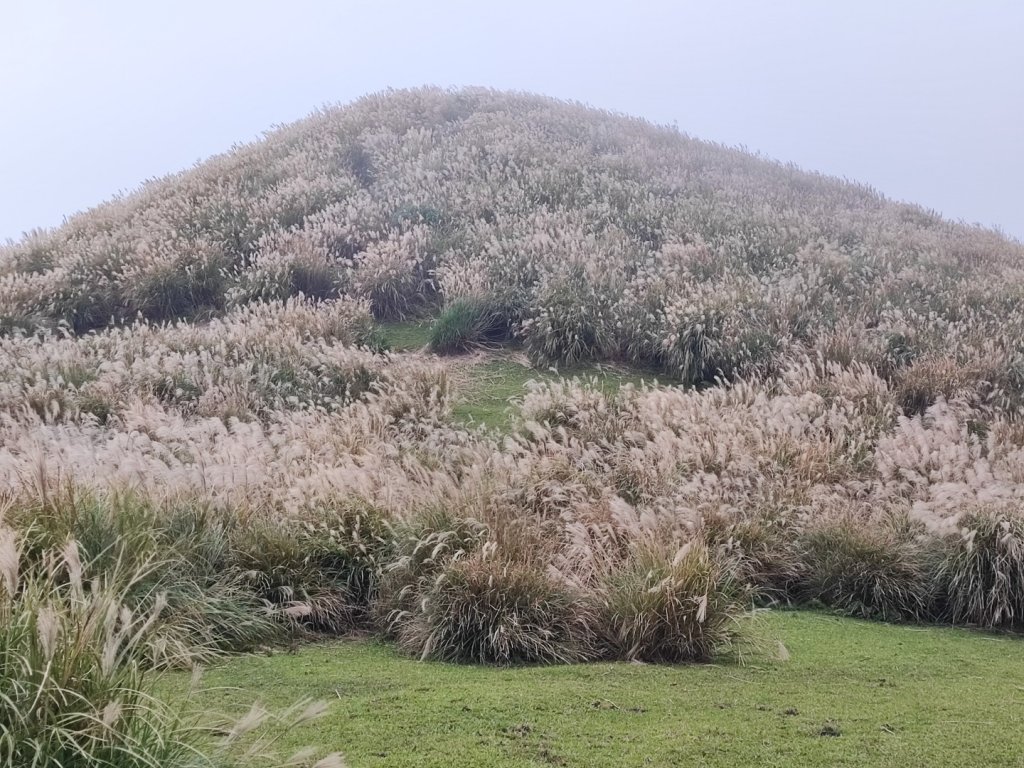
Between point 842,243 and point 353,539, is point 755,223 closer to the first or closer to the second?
point 842,243

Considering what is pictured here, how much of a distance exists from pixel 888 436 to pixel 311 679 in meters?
5.31

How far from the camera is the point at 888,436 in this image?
6625mm

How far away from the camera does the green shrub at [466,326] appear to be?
10070 millimetres

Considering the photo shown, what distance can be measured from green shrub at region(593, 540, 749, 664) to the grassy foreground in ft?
0.62

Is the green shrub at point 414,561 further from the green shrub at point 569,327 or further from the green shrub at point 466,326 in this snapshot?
the green shrub at point 466,326

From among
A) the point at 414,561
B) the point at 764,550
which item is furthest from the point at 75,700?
the point at 764,550

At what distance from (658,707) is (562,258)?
8642mm

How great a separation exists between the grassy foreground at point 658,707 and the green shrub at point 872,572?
848mm

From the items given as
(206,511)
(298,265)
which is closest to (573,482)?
(206,511)

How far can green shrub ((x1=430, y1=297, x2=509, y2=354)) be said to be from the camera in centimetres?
1007

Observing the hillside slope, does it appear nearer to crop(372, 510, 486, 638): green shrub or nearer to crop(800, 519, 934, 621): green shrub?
crop(800, 519, 934, 621): green shrub

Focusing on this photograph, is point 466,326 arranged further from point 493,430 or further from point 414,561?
point 414,561

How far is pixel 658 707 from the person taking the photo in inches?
120

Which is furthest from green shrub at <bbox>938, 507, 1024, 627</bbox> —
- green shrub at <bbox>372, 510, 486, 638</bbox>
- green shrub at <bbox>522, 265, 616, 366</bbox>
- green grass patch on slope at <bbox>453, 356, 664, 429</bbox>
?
green shrub at <bbox>522, 265, 616, 366</bbox>
